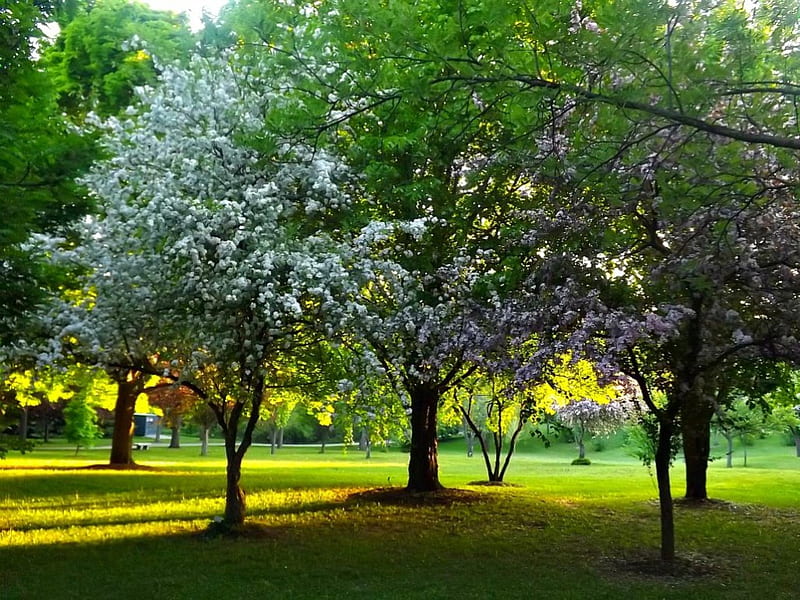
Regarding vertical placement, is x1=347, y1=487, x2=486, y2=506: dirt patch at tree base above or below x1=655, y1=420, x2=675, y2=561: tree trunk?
below

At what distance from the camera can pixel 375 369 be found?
1050cm

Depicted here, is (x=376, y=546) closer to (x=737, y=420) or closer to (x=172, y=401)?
(x=737, y=420)

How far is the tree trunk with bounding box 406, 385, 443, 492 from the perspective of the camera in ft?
58.7

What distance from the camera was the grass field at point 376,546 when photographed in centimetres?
848

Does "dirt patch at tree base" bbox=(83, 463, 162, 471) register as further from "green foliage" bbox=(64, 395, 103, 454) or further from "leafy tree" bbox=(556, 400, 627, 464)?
"green foliage" bbox=(64, 395, 103, 454)

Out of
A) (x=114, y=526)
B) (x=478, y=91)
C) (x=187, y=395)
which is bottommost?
(x=114, y=526)

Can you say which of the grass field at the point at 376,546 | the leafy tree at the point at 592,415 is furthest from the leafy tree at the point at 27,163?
the leafy tree at the point at 592,415

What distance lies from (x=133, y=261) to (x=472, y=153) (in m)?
5.39

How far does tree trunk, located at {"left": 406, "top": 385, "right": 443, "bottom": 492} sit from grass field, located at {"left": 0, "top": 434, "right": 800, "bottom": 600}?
0.97m

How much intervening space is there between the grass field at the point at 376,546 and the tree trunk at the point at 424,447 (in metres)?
0.97

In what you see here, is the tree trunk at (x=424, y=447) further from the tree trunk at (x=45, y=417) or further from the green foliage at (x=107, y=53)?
the tree trunk at (x=45, y=417)

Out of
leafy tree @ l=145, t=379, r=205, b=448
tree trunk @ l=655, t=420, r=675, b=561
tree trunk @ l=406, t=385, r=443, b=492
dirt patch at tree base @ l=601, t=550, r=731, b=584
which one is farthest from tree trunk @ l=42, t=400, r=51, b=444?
tree trunk @ l=655, t=420, r=675, b=561

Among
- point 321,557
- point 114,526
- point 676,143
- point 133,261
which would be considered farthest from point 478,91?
point 114,526

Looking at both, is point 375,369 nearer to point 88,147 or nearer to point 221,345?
point 221,345
